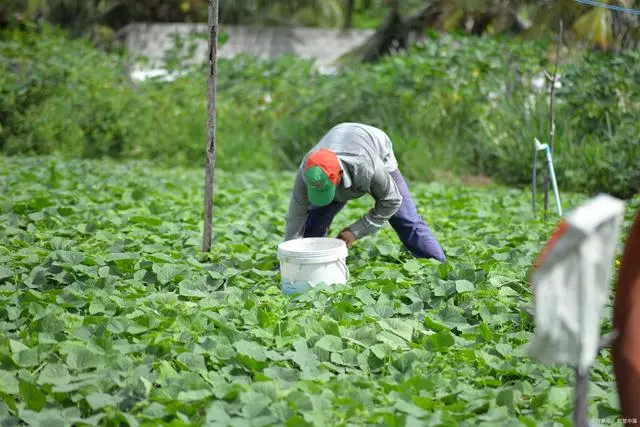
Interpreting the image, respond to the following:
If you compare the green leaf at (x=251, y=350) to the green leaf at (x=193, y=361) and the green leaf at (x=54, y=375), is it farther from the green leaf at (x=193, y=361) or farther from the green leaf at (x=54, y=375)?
the green leaf at (x=54, y=375)

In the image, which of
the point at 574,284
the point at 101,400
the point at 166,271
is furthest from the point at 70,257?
the point at 574,284

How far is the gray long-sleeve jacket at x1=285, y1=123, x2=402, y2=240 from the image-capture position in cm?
464

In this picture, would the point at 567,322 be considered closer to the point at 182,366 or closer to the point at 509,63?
the point at 182,366

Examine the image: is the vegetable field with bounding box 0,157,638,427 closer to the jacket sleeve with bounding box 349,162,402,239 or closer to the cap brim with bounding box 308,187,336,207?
the jacket sleeve with bounding box 349,162,402,239

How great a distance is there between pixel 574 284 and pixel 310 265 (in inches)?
94.1

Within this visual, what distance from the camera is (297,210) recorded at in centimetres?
480

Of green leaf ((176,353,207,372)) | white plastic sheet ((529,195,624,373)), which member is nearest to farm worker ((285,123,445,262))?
green leaf ((176,353,207,372))

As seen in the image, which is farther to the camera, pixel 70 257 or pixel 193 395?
pixel 70 257

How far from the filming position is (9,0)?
16.7 meters

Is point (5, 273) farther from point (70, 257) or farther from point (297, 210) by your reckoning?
point (297, 210)

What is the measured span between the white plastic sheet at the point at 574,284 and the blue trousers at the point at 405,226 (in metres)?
2.95

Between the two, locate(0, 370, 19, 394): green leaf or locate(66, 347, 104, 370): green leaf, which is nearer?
locate(0, 370, 19, 394): green leaf

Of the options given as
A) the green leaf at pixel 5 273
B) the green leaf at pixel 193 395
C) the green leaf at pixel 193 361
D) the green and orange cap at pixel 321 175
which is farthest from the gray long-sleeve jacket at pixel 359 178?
the green leaf at pixel 193 395

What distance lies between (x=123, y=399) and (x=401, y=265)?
2.46 meters
